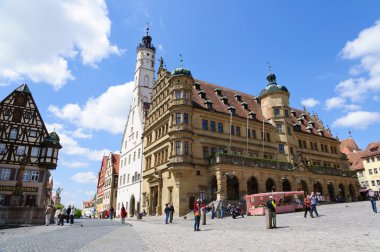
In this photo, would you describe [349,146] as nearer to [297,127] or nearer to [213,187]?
[297,127]

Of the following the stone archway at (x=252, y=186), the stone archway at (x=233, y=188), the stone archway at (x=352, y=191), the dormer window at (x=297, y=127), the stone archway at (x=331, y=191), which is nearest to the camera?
the stone archway at (x=233, y=188)

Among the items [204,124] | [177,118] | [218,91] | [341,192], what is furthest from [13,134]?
[341,192]

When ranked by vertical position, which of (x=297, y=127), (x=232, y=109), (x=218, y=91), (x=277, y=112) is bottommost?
(x=297, y=127)

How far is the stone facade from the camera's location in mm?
34094

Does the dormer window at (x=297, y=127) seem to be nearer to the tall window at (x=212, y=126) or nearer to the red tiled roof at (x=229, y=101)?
the red tiled roof at (x=229, y=101)

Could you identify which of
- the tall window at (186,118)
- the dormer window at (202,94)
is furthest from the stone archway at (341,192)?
the tall window at (186,118)

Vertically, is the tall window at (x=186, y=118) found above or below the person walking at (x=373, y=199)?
above

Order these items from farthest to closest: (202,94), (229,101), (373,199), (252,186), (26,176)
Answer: (229,101), (202,94), (26,176), (252,186), (373,199)

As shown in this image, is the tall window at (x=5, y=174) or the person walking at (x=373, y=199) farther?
the tall window at (x=5, y=174)

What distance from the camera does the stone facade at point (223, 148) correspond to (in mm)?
34094

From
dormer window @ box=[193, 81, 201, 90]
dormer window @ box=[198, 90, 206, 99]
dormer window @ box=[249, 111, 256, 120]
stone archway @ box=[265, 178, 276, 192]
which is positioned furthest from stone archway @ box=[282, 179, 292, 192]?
dormer window @ box=[193, 81, 201, 90]

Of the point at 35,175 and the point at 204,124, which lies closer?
the point at 204,124

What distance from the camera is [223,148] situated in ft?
125

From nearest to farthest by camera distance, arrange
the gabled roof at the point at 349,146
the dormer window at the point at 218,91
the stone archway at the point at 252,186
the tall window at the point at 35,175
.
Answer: the stone archway at the point at 252,186 → the tall window at the point at 35,175 → the dormer window at the point at 218,91 → the gabled roof at the point at 349,146
